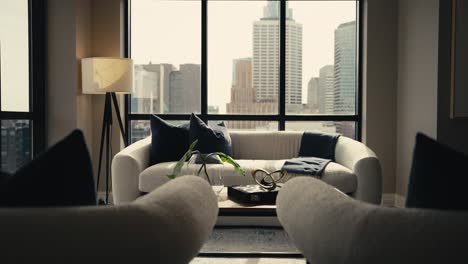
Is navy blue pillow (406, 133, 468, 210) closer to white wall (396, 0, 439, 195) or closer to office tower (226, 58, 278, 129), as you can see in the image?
white wall (396, 0, 439, 195)

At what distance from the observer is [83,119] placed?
201 inches

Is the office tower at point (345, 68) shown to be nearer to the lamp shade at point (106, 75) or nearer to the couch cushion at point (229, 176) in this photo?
the couch cushion at point (229, 176)

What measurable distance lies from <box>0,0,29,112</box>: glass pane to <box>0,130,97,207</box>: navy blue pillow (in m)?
3.39

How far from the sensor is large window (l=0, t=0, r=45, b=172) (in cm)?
419

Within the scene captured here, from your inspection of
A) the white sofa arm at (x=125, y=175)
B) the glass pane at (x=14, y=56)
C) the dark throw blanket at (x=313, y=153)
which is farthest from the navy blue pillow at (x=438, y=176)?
the glass pane at (x=14, y=56)

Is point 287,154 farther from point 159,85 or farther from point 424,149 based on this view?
point 424,149

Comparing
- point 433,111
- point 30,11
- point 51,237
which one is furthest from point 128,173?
point 51,237

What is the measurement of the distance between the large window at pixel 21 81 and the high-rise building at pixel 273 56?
2269 millimetres

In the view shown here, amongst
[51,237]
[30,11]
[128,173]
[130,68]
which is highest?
[30,11]

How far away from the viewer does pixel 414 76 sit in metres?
4.83

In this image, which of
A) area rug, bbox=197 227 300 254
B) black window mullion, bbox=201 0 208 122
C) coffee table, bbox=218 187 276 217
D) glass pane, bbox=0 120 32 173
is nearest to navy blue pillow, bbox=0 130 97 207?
coffee table, bbox=218 187 276 217

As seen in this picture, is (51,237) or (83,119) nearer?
(51,237)

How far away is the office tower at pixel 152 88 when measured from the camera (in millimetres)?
5551

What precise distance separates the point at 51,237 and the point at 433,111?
3962 millimetres
